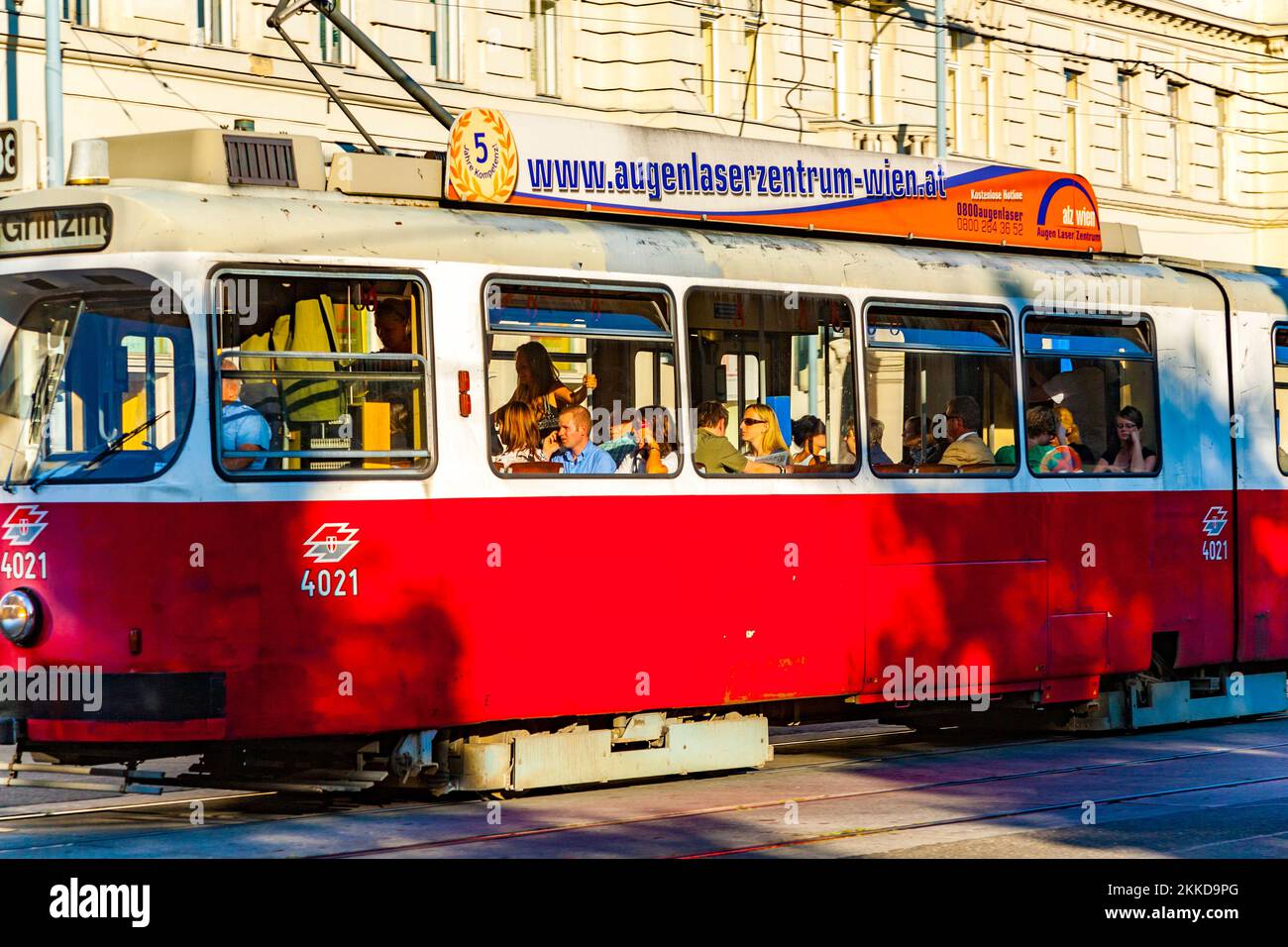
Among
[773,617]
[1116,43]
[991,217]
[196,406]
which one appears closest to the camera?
[196,406]

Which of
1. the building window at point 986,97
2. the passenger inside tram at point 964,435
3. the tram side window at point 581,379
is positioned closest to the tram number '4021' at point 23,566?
the tram side window at point 581,379

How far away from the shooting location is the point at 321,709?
412 inches

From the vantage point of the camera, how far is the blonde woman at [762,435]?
12.2 meters

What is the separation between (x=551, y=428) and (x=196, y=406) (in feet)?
6.69

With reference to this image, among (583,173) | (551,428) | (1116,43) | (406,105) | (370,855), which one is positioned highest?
(1116,43)

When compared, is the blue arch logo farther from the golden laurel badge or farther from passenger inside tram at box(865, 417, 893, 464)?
the golden laurel badge

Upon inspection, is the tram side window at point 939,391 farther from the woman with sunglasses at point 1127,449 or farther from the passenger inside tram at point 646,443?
the passenger inside tram at point 646,443

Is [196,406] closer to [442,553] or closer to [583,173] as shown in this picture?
[442,553]

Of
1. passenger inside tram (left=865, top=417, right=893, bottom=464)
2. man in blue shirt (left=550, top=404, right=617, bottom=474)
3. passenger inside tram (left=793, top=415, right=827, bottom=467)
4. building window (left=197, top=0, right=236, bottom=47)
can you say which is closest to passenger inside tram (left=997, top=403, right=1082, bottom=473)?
passenger inside tram (left=865, top=417, right=893, bottom=464)

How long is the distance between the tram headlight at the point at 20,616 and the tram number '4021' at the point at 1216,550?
27.5ft

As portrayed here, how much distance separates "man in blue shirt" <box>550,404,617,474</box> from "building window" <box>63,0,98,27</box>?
1563 cm
